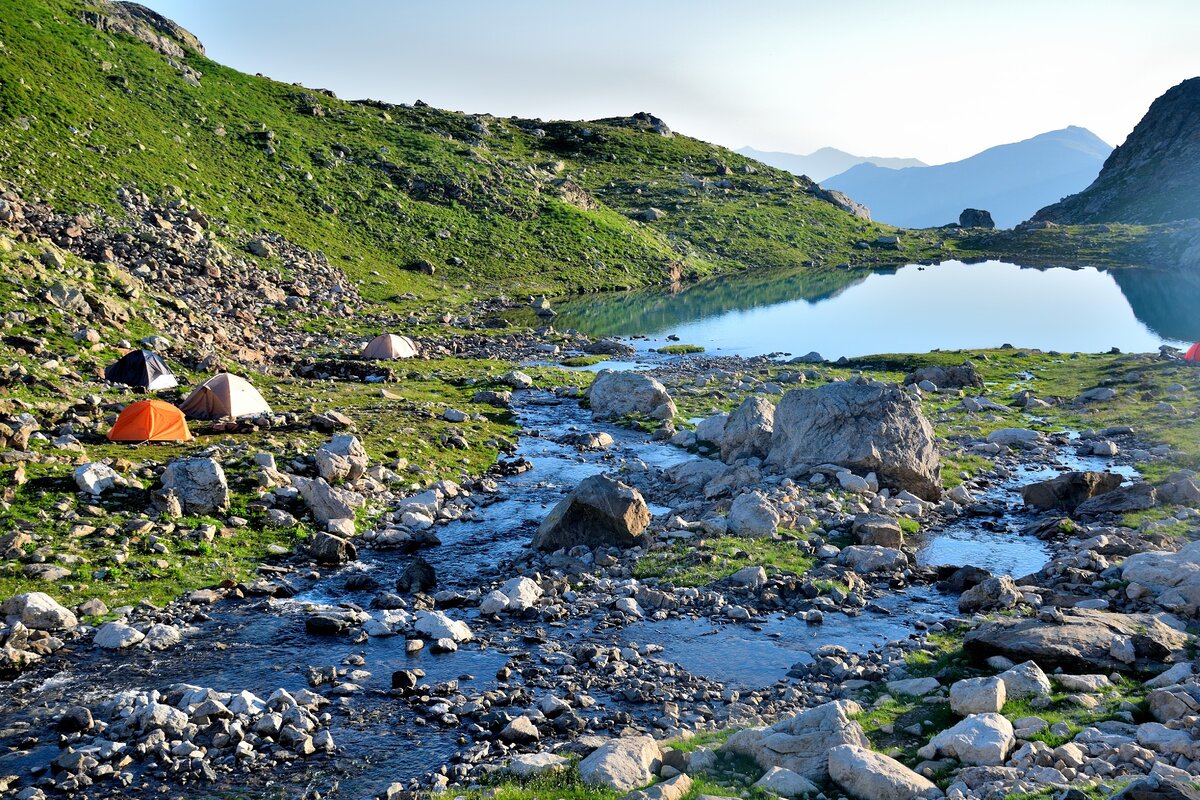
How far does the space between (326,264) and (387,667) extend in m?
66.9

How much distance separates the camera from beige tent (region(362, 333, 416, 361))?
54.2 meters

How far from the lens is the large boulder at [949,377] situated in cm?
5266

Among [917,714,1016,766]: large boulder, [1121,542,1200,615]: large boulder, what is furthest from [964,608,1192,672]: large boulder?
[917,714,1016,766]: large boulder

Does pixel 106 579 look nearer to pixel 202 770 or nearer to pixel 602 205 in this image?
pixel 202 770

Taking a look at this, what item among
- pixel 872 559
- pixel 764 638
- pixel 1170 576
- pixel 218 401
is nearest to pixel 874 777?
pixel 764 638

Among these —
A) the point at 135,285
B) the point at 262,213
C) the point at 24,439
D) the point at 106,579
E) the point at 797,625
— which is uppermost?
the point at 262,213

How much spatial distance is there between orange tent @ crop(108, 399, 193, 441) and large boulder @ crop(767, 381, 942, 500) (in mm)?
21472

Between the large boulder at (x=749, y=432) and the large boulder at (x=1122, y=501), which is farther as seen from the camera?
the large boulder at (x=749, y=432)

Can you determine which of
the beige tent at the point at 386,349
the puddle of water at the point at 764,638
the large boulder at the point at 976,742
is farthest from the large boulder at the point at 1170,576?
the beige tent at the point at 386,349

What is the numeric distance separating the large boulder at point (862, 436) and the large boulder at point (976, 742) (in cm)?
1723

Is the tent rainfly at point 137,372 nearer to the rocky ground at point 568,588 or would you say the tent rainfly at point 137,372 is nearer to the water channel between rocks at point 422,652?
the rocky ground at point 568,588

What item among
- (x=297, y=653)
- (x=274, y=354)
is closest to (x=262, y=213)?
(x=274, y=354)

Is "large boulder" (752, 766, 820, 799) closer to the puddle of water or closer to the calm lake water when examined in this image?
the puddle of water

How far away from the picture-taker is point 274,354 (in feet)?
162
